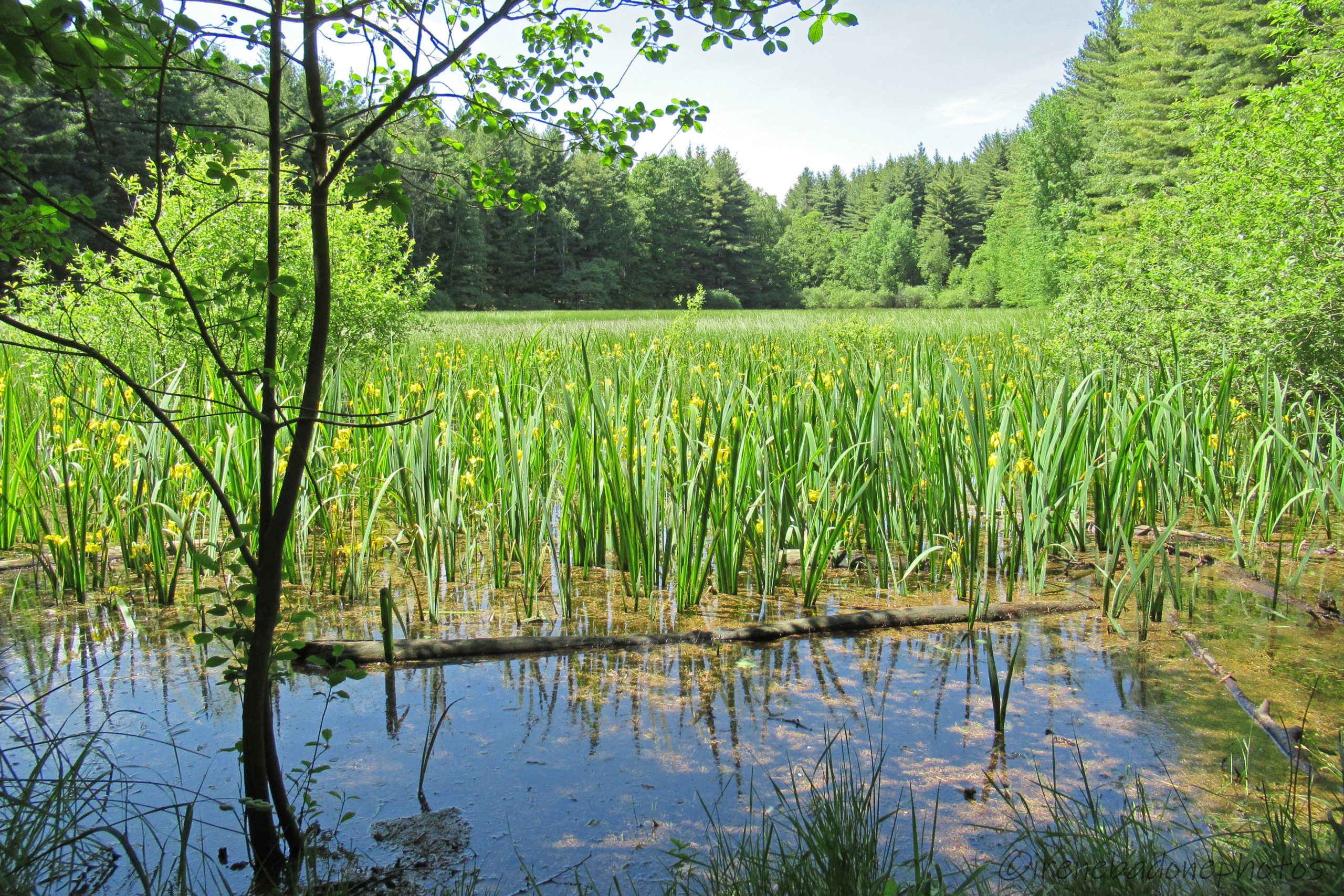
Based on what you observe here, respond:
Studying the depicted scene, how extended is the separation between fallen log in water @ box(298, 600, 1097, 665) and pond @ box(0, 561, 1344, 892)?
44 millimetres

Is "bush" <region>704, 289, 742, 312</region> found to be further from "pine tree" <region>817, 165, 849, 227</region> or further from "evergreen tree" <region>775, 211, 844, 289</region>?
"pine tree" <region>817, 165, 849, 227</region>

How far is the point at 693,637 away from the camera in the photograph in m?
2.64

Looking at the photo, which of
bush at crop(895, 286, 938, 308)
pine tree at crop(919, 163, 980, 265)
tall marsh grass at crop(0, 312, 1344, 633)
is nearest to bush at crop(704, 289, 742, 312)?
bush at crop(895, 286, 938, 308)

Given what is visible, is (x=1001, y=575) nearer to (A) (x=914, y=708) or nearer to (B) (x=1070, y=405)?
(B) (x=1070, y=405)

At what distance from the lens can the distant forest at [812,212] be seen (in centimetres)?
1459

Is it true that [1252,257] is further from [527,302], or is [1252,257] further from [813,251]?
[813,251]

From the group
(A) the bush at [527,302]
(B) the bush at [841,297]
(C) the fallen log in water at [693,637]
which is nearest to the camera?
(C) the fallen log in water at [693,637]

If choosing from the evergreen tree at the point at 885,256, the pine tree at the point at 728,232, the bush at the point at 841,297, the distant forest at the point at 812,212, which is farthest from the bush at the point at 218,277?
the evergreen tree at the point at 885,256

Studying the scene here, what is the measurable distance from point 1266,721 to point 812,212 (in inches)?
3567

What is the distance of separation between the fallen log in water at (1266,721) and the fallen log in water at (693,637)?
0.55 meters

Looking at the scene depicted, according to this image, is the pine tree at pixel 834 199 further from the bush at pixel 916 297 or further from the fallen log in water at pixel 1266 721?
the fallen log in water at pixel 1266 721

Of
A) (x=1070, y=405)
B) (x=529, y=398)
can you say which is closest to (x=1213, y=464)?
(x=1070, y=405)

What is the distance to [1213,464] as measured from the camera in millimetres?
3953

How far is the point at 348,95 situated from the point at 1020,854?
2.43 m
